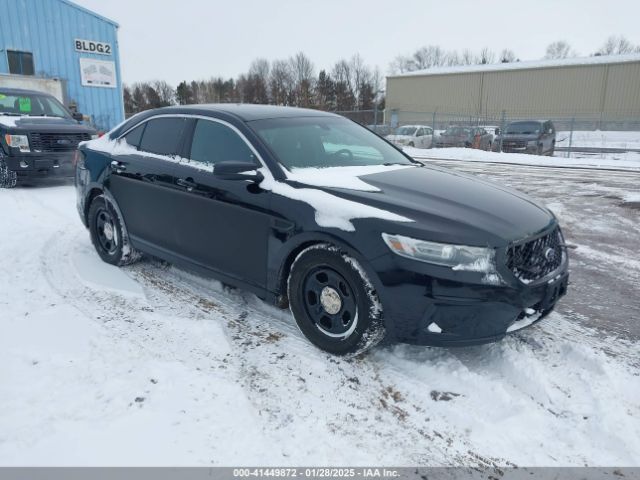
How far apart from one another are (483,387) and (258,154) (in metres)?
2.18

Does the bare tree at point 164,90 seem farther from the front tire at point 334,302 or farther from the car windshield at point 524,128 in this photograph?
the front tire at point 334,302

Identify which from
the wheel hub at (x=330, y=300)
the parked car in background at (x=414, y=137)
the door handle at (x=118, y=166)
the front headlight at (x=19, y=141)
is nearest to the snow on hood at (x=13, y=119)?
the front headlight at (x=19, y=141)

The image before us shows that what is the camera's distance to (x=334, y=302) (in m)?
3.10

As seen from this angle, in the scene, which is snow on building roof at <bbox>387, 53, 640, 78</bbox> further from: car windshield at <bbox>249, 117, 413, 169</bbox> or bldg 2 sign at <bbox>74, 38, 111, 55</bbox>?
Answer: car windshield at <bbox>249, 117, 413, 169</bbox>

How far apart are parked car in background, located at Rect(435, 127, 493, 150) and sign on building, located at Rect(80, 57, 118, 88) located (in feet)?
51.5

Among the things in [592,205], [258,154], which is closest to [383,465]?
[258,154]

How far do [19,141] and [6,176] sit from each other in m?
0.80

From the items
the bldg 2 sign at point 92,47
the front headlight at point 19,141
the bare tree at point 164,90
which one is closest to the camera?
the front headlight at point 19,141

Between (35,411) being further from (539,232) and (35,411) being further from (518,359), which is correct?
(539,232)

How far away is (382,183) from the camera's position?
3.35 metres

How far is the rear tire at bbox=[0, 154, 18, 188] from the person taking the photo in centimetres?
880

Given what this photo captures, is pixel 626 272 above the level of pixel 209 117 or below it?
below

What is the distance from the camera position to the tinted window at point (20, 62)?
18.1 meters

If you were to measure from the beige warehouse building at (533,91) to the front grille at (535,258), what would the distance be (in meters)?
34.8
